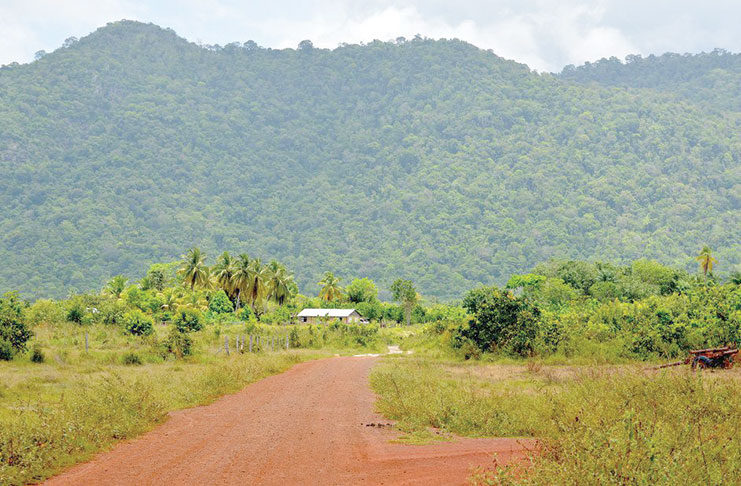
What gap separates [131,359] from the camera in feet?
120

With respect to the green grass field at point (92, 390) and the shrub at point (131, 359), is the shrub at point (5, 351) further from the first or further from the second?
the shrub at point (131, 359)

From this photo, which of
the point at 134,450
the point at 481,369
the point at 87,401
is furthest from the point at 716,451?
the point at 481,369

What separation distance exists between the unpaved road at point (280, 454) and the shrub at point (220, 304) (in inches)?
2736

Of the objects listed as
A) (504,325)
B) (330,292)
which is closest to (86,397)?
(504,325)

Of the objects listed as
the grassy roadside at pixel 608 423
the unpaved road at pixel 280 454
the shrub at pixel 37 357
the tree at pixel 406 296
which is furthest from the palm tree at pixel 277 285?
the unpaved road at pixel 280 454

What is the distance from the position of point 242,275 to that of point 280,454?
81807 mm

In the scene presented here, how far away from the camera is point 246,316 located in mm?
88375

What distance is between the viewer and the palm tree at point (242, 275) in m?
93.1

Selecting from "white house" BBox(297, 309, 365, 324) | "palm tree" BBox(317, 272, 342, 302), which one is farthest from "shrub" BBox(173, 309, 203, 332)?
"palm tree" BBox(317, 272, 342, 302)

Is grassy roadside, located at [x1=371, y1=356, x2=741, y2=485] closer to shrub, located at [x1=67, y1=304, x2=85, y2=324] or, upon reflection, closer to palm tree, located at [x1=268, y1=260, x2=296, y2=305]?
shrub, located at [x1=67, y1=304, x2=85, y2=324]

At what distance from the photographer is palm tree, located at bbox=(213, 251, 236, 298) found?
95.8 meters

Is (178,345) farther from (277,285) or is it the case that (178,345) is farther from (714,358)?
(277,285)

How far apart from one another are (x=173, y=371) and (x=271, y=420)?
15.5 meters

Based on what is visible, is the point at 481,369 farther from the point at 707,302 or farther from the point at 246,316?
the point at 246,316
